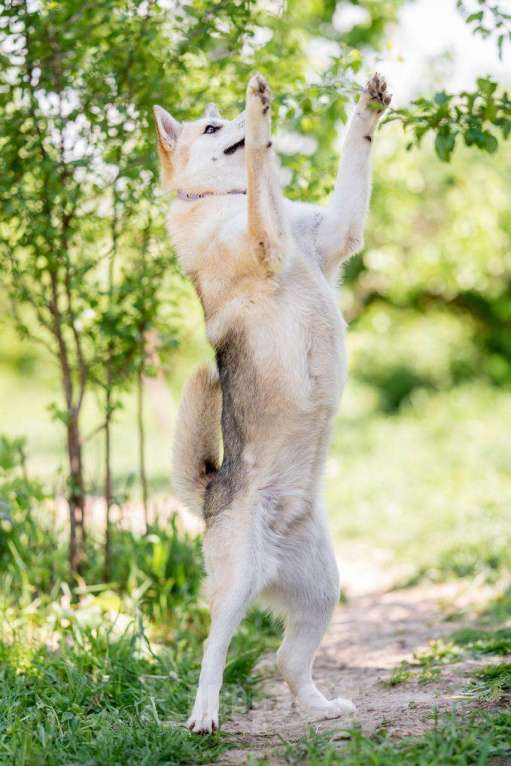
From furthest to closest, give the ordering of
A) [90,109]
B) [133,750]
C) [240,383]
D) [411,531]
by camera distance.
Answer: [411,531] → [90,109] → [240,383] → [133,750]

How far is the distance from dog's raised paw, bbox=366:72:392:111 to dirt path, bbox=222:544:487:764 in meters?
2.40

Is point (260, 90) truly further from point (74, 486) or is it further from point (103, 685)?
point (74, 486)

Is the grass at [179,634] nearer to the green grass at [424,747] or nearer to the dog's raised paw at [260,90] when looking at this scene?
the green grass at [424,747]

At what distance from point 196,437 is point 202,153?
1263 millimetres

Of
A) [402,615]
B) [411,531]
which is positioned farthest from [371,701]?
[411,531]

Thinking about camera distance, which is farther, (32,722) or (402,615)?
(402,615)

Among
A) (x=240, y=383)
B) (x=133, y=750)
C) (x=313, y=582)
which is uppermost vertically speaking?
(x=240, y=383)

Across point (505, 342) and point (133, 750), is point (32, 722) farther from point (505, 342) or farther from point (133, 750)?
point (505, 342)

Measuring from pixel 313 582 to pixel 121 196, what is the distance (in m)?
2.39

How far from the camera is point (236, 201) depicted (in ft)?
12.1

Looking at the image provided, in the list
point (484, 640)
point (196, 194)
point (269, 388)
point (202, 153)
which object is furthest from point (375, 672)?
point (202, 153)

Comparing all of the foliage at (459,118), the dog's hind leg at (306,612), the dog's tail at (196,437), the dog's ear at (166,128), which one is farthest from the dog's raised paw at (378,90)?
the dog's hind leg at (306,612)

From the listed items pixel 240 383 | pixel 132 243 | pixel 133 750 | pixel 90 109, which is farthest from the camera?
pixel 132 243

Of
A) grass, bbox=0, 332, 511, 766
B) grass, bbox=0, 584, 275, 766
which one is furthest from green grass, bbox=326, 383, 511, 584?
grass, bbox=0, 584, 275, 766
